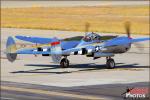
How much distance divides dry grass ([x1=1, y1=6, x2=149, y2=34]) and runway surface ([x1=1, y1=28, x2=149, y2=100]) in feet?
70.1

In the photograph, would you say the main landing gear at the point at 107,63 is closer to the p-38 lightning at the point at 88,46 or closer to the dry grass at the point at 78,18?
the p-38 lightning at the point at 88,46

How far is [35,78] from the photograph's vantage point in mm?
41562

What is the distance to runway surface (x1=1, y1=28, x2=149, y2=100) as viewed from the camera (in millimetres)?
34656

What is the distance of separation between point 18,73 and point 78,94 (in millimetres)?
10278

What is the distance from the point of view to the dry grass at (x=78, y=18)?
7844 cm

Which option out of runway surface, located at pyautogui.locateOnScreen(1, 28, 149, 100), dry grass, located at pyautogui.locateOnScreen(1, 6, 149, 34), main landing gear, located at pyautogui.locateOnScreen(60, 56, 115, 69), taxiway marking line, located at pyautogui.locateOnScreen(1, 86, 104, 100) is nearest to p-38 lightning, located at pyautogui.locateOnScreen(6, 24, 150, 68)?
main landing gear, located at pyautogui.locateOnScreen(60, 56, 115, 69)

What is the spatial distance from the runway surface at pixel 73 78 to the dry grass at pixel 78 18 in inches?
842

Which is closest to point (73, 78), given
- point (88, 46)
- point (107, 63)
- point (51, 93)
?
point (88, 46)

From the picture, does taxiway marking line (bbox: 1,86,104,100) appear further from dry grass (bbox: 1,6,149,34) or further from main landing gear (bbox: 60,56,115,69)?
dry grass (bbox: 1,6,149,34)

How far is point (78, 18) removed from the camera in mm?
89812

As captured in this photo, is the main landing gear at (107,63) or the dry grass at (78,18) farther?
the dry grass at (78,18)

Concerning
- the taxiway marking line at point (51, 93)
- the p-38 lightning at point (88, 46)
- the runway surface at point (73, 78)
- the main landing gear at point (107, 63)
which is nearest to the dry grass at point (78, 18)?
the runway surface at point (73, 78)

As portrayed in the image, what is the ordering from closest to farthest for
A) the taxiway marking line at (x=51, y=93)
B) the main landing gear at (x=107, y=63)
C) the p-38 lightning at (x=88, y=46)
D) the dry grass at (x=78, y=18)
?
the taxiway marking line at (x=51, y=93) < the p-38 lightning at (x=88, y=46) < the main landing gear at (x=107, y=63) < the dry grass at (x=78, y=18)

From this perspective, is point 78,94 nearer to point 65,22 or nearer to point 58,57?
point 58,57
